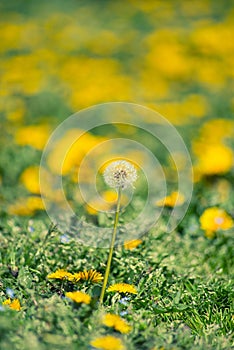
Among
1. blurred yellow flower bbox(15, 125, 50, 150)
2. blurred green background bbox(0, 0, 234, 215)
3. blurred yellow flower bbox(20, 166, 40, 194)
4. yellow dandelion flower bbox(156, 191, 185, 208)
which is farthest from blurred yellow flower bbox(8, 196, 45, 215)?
blurred yellow flower bbox(15, 125, 50, 150)

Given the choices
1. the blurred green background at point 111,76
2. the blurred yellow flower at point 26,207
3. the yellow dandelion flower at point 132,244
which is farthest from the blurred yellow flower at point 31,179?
the yellow dandelion flower at point 132,244

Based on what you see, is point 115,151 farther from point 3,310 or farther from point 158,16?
point 158,16

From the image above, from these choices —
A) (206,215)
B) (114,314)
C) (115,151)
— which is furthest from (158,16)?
(114,314)

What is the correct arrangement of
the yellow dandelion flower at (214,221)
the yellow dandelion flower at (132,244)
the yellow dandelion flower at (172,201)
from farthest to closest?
the yellow dandelion flower at (172,201) < the yellow dandelion flower at (214,221) < the yellow dandelion flower at (132,244)

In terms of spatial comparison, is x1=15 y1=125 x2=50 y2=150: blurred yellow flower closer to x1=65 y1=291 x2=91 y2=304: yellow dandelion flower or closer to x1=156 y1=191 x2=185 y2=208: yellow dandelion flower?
x1=156 y1=191 x2=185 y2=208: yellow dandelion flower

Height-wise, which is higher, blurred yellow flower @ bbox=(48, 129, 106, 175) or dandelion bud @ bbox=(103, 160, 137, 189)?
blurred yellow flower @ bbox=(48, 129, 106, 175)

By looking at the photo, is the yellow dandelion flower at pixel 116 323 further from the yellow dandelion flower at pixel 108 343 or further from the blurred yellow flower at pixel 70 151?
the blurred yellow flower at pixel 70 151
